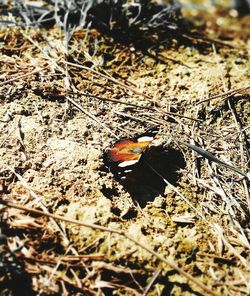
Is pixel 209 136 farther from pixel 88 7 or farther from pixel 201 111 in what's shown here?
pixel 88 7

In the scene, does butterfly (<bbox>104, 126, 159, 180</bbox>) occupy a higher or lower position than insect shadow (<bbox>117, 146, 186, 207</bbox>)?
higher

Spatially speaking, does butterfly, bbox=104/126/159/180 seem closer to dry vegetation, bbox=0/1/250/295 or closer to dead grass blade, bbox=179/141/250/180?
dry vegetation, bbox=0/1/250/295

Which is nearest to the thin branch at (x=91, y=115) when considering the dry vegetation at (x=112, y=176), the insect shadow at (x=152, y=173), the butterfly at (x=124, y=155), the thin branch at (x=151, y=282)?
the dry vegetation at (x=112, y=176)

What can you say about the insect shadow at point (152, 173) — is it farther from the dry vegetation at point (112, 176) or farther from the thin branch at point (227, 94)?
the thin branch at point (227, 94)

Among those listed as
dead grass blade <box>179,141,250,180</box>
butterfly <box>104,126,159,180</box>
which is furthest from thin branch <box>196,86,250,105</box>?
butterfly <box>104,126,159,180</box>

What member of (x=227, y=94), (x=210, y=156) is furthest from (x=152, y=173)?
(x=227, y=94)
